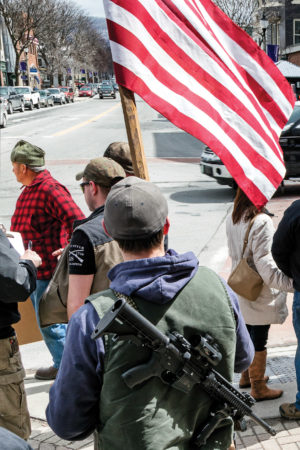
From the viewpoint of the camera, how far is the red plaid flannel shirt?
412cm

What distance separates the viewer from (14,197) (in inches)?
473

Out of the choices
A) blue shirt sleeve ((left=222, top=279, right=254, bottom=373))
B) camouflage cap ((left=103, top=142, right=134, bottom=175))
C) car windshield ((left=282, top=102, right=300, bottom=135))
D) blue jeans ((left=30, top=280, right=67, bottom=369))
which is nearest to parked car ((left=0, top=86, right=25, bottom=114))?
car windshield ((left=282, top=102, right=300, bottom=135))

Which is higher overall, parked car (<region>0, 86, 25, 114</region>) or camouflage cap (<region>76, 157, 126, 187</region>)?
camouflage cap (<region>76, 157, 126, 187</region>)

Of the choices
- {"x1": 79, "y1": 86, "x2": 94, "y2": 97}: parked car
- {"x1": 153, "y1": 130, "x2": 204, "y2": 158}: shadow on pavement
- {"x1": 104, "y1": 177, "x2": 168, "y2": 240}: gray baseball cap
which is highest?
{"x1": 104, "y1": 177, "x2": 168, "y2": 240}: gray baseball cap

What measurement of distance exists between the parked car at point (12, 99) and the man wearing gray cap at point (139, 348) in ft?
143

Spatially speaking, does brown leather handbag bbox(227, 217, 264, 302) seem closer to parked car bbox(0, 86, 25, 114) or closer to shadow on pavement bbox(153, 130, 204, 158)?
shadow on pavement bbox(153, 130, 204, 158)

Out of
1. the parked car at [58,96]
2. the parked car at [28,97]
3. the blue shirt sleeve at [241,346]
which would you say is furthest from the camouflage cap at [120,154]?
the parked car at [58,96]

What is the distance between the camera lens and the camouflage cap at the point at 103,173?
3094 mm

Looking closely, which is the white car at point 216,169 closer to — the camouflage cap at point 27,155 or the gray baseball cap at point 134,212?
the camouflage cap at point 27,155

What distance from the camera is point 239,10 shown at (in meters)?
34.9

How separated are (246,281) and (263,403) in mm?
963

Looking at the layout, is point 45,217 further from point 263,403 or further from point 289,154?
point 289,154

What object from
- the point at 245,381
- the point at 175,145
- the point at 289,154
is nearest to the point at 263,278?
the point at 245,381

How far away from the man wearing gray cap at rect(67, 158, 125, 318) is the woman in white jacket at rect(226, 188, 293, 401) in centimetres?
109
